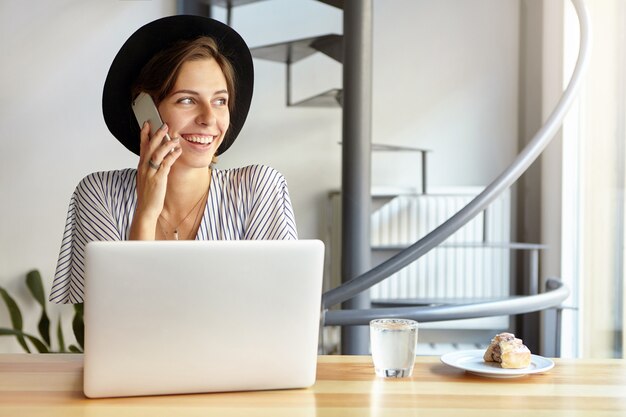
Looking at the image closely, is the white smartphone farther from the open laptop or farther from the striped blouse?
the open laptop

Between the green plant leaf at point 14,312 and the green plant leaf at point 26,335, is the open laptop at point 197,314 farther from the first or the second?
the green plant leaf at point 14,312

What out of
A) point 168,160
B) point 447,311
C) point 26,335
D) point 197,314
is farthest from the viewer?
point 26,335

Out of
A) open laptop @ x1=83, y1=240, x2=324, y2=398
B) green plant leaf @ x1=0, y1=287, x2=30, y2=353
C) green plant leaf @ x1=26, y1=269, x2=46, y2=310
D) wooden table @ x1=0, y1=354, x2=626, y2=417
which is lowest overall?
green plant leaf @ x1=0, y1=287, x2=30, y2=353

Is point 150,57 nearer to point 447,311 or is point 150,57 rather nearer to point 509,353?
point 509,353

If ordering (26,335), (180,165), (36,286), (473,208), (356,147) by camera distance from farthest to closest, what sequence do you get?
(36,286)
(26,335)
(356,147)
(473,208)
(180,165)

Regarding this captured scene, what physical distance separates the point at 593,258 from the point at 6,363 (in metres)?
3.32

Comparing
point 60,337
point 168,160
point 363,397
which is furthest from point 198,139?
point 60,337

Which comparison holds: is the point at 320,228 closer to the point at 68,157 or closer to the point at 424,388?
the point at 68,157

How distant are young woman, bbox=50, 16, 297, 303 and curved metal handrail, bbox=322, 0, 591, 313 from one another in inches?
41.0

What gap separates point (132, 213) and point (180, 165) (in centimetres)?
15

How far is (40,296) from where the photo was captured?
3.88 m

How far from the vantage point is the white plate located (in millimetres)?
1311

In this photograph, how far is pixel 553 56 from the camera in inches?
178

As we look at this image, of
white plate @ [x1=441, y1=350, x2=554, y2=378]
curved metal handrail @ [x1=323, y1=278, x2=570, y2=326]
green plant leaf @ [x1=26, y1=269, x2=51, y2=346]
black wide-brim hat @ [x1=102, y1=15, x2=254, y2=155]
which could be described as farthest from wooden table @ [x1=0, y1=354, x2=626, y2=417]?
green plant leaf @ [x1=26, y1=269, x2=51, y2=346]
